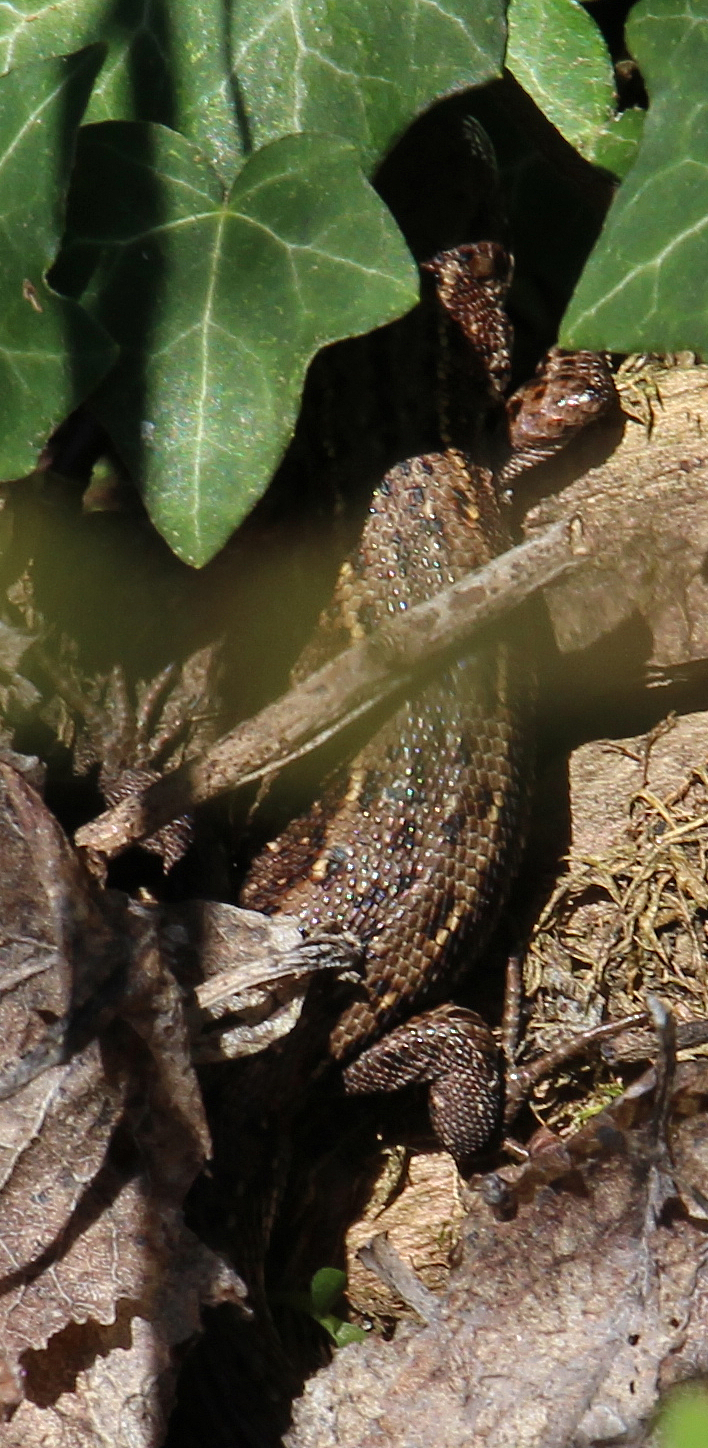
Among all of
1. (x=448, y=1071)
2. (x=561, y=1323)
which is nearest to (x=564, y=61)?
(x=448, y=1071)

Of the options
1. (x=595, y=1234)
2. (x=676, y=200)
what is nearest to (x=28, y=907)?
(x=595, y=1234)

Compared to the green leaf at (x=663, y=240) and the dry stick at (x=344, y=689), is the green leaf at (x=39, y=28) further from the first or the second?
the dry stick at (x=344, y=689)

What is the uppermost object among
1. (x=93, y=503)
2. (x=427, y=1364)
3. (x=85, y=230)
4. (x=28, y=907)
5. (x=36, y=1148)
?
(x=85, y=230)

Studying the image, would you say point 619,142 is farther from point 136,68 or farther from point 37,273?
point 37,273

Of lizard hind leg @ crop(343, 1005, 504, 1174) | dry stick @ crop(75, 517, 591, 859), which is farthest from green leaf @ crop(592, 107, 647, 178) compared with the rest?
lizard hind leg @ crop(343, 1005, 504, 1174)

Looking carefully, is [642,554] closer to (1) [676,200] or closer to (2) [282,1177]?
(1) [676,200]
